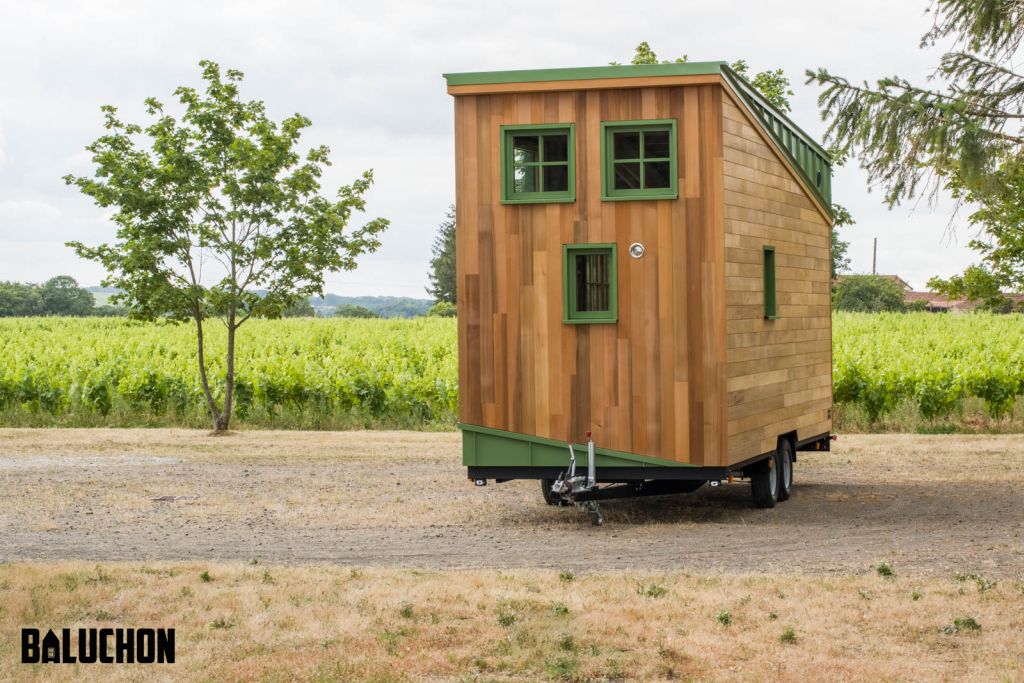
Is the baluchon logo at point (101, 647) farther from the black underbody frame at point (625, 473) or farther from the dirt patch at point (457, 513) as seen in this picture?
the black underbody frame at point (625, 473)

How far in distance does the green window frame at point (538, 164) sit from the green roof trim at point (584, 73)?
49 centimetres

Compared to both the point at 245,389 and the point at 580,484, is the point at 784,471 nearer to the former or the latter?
the point at 580,484

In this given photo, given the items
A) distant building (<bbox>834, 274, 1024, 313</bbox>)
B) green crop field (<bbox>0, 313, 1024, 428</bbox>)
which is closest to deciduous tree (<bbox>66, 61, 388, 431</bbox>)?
green crop field (<bbox>0, 313, 1024, 428</bbox>)

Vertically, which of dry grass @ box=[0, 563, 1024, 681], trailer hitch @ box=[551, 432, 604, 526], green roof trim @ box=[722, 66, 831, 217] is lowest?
dry grass @ box=[0, 563, 1024, 681]

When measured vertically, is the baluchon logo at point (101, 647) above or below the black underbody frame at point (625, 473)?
below

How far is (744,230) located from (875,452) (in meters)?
7.99

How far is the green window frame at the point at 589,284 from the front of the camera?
41.6 ft

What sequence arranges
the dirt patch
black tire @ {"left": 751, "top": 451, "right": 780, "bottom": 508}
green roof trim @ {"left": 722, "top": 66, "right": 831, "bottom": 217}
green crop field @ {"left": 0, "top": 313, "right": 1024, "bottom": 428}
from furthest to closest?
1. green crop field @ {"left": 0, "top": 313, "right": 1024, "bottom": 428}
2. black tire @ {"left": 751, "top": 451, "right": 780, "bottom": 508}
3. green roof trim @ {"left": 722, "top": 66, "right": 831, "bottom": 217}
4. the dirt patch

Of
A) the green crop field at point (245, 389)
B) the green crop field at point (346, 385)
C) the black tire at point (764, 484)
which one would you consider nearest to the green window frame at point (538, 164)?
the black tire at point (764, 484)

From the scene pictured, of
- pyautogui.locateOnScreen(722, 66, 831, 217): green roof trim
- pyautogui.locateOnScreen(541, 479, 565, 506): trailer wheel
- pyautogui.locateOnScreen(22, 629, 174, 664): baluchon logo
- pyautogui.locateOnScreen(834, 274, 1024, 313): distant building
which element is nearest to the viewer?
pyautogui.locateOnScreen(22, 629, 174, 664): baluchon logo

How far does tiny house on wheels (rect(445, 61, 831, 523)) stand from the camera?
12.6 m

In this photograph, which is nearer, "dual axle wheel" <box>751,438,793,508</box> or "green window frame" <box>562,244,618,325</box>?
"green window frame" <box>562,244,618,325</box>

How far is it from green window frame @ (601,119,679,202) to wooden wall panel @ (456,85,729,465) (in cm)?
8

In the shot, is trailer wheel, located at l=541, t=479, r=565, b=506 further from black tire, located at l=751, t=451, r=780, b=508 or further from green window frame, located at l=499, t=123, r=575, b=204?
green window frame, located at l=499, t=123, r=575, b=204
